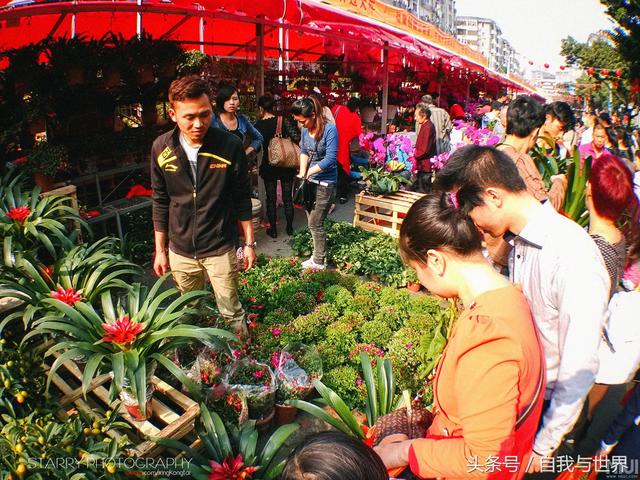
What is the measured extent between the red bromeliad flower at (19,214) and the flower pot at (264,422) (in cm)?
227

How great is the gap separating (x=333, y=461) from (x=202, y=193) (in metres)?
2.17

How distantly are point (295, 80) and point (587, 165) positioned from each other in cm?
707

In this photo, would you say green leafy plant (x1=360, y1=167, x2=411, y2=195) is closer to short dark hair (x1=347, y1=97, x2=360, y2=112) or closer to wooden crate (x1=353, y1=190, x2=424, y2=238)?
wooden crate (x1=353, y1=190, x2=424, y2=238)

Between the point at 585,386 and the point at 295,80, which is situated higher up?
the point at 295,80

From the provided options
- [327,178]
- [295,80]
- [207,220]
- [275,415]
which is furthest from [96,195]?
[295,80]

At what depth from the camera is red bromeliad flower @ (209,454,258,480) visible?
2053mm

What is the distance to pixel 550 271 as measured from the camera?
1787 mm

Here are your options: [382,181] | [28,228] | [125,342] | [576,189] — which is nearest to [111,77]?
[28,228]

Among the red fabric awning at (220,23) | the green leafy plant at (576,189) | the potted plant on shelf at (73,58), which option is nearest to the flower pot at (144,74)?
the potted plant on shelf at (73,58)

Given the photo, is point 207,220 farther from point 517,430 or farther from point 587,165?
point 587,165

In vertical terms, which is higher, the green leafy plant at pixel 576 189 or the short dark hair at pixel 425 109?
the short dark hair at pixel 425 109

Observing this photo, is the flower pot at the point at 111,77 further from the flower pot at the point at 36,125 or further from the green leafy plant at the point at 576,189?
the green leafy plant at the point at 576,189

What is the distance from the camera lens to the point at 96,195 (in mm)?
5723

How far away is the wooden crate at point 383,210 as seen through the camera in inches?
226
